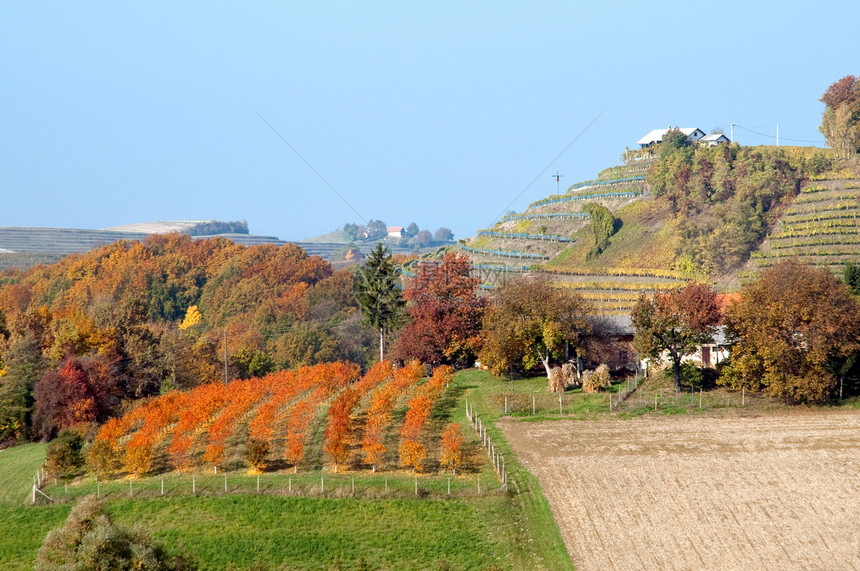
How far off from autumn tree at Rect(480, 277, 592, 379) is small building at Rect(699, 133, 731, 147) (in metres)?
43.1

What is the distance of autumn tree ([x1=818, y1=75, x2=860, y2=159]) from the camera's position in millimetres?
72188

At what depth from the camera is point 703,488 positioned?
98.9 ft

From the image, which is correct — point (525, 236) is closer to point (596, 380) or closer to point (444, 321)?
point (444, 321)

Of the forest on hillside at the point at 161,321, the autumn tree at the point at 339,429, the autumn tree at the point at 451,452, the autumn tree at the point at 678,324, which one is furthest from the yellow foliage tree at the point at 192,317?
the autumn tree at the point at 451,452

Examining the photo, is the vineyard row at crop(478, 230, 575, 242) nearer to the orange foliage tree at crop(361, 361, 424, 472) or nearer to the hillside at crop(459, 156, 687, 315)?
the hillside at crop(459, 156, 687, 315)

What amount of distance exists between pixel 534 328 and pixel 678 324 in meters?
7.48

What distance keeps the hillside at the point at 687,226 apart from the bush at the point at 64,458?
33558 millimetres

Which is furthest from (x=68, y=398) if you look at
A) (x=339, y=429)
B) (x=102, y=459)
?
(x=339, y=429)

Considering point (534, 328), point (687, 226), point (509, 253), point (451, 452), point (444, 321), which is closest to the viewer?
point (451, 452)

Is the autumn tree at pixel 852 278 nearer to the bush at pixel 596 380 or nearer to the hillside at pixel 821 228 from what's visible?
the hillside at pixel 821 228

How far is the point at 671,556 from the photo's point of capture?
25109 mm

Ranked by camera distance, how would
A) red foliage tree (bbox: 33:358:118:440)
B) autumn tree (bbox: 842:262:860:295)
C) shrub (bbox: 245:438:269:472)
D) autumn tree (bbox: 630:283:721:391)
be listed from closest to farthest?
shrub (bbox: 245:438:269:472), autumn tree (bbox: 630:283:721:391), red foliage tree (bbox: 33:358:118:440), autumn tree (bbox: 842:262:860:295)

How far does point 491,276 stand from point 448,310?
22.1 m

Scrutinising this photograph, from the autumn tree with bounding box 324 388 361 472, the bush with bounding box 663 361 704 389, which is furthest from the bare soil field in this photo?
the autumn tree with bounding box 324 388 361 472
